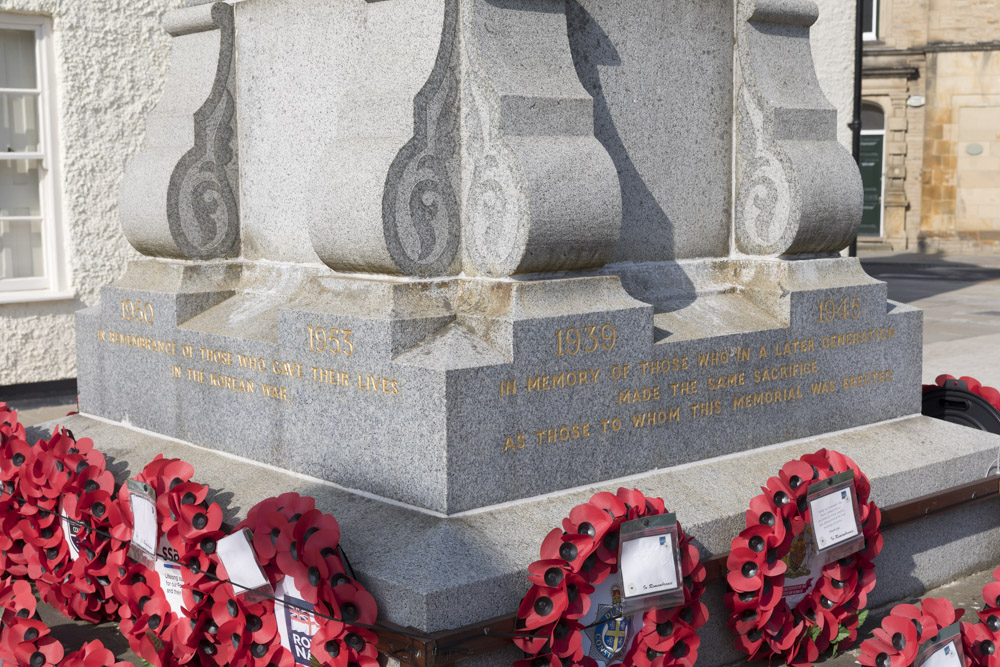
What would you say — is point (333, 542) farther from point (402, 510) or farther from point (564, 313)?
point (564, 313)

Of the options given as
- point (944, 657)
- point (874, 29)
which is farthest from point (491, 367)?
point (874, 29)

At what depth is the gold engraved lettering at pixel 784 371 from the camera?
4645 mm

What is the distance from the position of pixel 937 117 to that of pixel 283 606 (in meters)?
27.2

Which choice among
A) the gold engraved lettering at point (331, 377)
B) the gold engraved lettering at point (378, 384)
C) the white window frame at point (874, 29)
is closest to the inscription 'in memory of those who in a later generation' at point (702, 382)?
the gold engraved lettering at point (378, 384)

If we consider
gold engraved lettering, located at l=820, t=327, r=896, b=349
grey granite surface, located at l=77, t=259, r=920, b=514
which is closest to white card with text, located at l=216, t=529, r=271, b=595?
grey granite surface, located at l=77, t=259, r=920, b=514

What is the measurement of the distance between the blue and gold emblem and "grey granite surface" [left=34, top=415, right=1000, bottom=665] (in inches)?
10.1

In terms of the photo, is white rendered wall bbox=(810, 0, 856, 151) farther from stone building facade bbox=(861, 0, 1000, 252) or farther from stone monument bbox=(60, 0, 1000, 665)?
stone building facade bbox=(861, 0, 1000, 252)

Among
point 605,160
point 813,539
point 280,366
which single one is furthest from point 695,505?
point 280,366

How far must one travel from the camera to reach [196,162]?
5102 millimetres

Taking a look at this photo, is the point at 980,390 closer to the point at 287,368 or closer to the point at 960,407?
the point at 960,407

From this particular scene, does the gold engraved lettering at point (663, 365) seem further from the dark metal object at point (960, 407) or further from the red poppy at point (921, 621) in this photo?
the dark metal object at point (960, 407)

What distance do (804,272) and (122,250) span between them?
5.84 m

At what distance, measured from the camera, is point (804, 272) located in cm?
492

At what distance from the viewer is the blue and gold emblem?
354 centimetres
